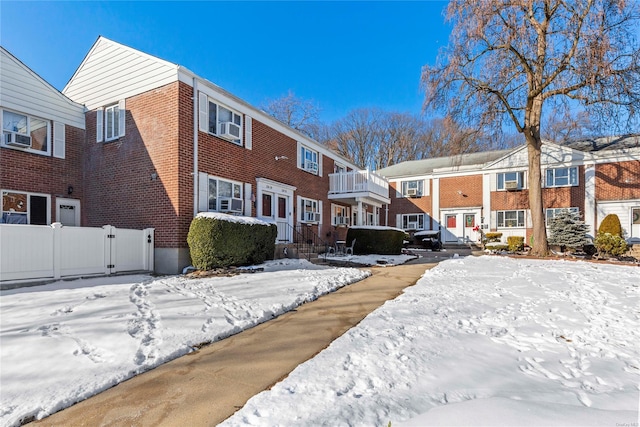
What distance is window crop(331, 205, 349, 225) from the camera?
18117mm

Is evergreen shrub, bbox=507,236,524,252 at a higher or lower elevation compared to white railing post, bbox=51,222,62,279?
lower

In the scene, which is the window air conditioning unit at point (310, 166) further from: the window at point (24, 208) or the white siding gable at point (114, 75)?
the window at point (24, 208)

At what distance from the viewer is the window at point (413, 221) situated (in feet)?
82.5

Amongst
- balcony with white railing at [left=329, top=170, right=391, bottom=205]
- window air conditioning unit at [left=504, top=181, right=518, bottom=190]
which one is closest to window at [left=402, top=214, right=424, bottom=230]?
window air conditioning unit at [left=504, top=181, right=518, bottom=190]

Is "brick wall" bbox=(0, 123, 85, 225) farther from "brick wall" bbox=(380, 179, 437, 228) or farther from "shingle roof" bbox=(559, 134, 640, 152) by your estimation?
"shingle roof" bbox=(559, 134, 640, 152)

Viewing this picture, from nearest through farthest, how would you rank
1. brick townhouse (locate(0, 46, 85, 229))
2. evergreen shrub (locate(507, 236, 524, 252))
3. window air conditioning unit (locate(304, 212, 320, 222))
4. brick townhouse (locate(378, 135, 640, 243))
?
1. brick townhouse (locate(0, 46, 85, 229))
2. window air conditioning unit (locate(304, 212, 320, 222))
3. evergreen shrub (locate(507, 236, 524, 252))
4. brick townhouse (locate(378, 135, 640, 243))

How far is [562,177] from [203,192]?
2212 centimetres

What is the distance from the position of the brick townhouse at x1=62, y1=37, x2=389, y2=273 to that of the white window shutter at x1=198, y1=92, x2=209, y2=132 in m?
0.03

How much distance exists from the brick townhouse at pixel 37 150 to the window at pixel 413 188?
2112cm

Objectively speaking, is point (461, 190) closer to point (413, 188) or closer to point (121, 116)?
point (413, 188)

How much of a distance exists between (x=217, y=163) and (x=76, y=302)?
6.18m

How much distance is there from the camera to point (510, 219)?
21.9 metres

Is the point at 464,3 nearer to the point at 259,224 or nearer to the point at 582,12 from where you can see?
the point at 582,12

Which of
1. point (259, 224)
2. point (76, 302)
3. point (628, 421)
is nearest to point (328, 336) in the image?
point (628, 421)
